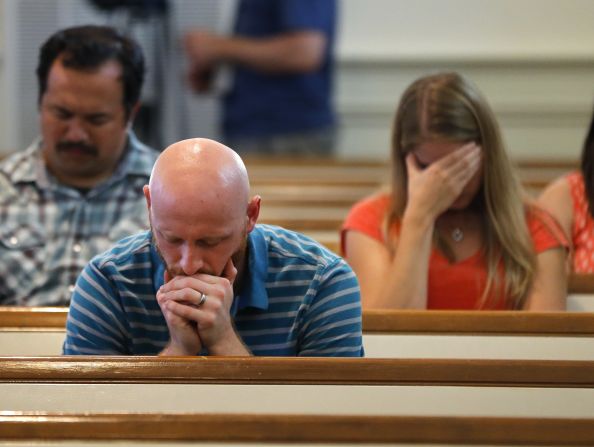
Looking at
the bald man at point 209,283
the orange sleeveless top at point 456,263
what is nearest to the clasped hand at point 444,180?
the orange sleeveless top at point 456,263

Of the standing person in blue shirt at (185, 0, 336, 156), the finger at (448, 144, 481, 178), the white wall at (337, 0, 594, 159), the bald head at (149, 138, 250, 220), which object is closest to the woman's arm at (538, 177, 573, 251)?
the finger at (448, 144, 481, 178)

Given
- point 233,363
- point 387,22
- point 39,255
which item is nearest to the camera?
point 233,363

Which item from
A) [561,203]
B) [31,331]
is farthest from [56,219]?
[561,203]

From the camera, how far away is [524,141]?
4.68m

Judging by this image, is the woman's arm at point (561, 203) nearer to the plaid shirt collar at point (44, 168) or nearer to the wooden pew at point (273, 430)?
the plaid shirt collar at point (44, 168)

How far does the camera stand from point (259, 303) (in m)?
1.73

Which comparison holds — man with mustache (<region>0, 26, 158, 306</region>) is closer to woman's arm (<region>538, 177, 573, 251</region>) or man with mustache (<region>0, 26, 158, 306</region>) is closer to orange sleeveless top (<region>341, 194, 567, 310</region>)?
orange sleeveless top (<region>341, 194, 567, 310</region>)

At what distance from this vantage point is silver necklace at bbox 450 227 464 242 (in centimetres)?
247

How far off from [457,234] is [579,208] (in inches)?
13.1

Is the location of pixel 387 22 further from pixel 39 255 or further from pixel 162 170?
pixel 162 170

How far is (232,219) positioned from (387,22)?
10.3 ft

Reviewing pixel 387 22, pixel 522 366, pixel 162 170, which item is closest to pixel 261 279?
pixel 162 170

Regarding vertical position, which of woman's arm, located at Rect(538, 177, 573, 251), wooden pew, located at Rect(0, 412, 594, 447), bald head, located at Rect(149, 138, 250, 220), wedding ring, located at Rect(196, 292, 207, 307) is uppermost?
bald head, located at Rect(149, 138, 250, 220)

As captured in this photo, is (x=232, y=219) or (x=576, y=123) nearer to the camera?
(x=232, y=219)
